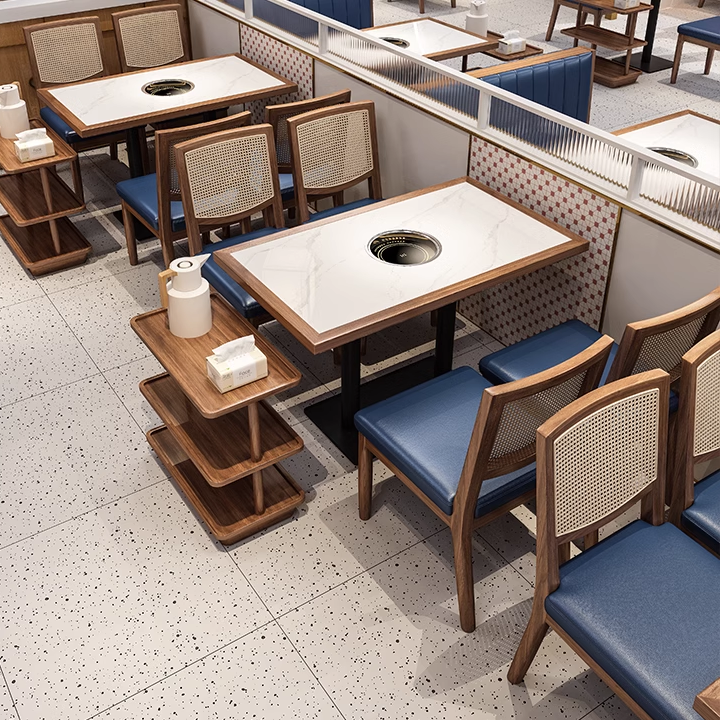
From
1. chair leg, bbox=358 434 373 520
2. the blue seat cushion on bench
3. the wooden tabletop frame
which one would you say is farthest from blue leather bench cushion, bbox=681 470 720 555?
the wooden tabletop frame

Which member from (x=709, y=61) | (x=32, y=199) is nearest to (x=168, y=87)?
(x=32, y=199)

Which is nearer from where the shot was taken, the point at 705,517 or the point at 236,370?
the point at 705,517

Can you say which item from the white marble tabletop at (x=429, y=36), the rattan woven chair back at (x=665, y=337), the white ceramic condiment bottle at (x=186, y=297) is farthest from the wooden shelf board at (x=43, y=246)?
the rattan woven chair back at (x=665, y=337)

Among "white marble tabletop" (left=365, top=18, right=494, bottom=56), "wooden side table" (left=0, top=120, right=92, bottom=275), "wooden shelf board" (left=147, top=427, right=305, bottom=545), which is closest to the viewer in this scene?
"wooden shelf board" (left=147, top=427, right=305, bottom=545)

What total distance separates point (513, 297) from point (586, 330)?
0.58m

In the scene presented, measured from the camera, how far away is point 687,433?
2133 millimetres

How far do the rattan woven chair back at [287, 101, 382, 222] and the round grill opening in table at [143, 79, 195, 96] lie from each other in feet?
3.39

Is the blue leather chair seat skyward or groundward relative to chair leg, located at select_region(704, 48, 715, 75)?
skyward

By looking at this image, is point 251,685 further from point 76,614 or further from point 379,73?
point 379,73

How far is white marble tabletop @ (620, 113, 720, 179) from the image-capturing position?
10.8ft

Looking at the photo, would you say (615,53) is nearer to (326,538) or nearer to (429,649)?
(326,538)

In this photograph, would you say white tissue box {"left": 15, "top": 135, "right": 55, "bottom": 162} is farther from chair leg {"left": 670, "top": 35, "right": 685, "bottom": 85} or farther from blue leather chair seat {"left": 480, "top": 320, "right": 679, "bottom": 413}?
chair leg {"left": 670, "top": 35, "right": 685, "bottom": 85}

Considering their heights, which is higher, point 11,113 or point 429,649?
point 11,113

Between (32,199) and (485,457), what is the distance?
284 centimetres
